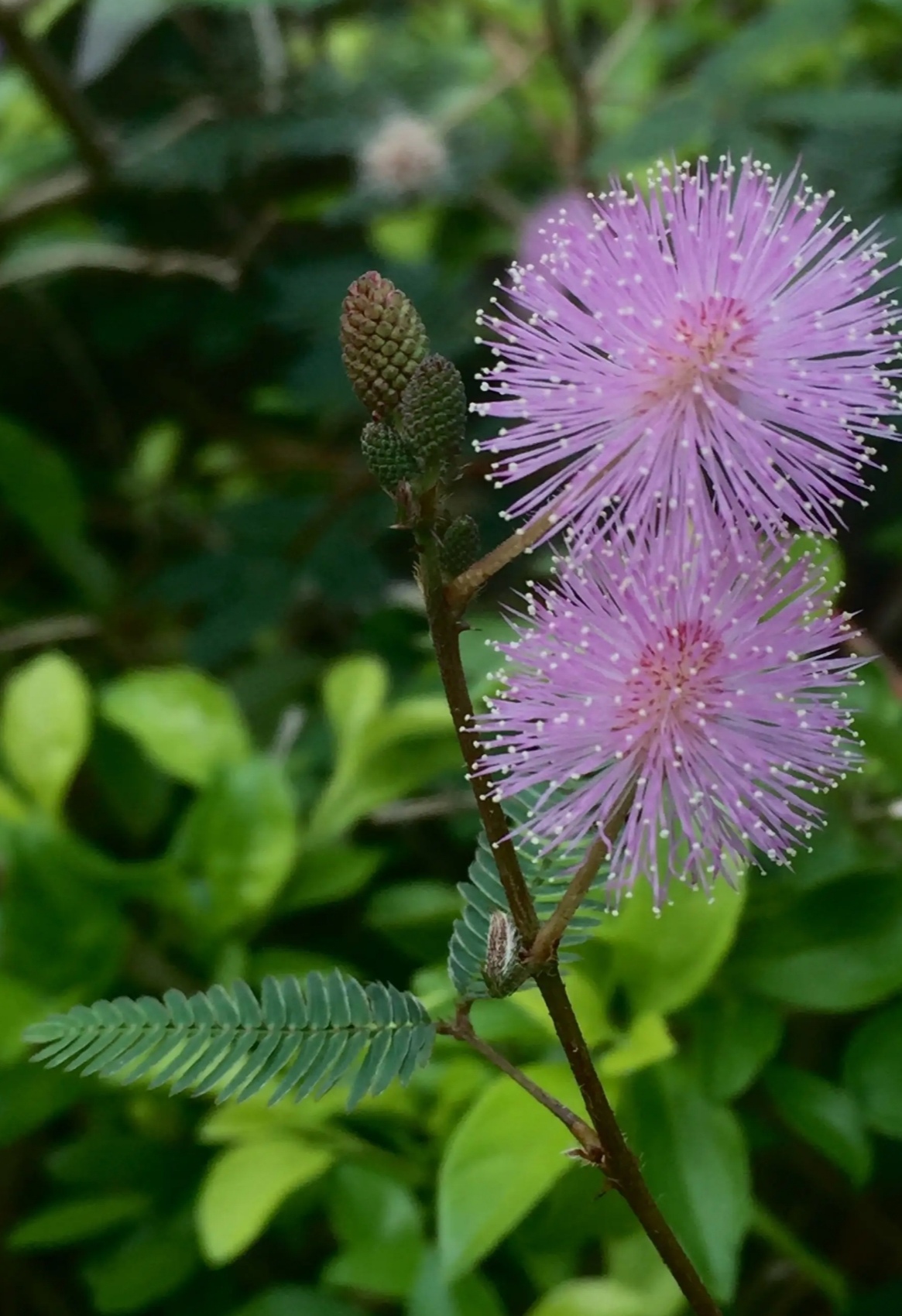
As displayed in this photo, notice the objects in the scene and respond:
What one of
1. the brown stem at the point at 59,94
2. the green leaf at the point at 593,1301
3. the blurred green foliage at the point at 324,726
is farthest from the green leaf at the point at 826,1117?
the brown stem at the point at 59,94

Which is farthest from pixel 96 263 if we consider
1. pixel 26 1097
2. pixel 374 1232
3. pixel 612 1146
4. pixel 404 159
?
pixel 612 1146

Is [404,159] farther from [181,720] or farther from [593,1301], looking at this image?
[593,1301]

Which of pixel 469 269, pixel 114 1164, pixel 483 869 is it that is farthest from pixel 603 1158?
pixel 469 269

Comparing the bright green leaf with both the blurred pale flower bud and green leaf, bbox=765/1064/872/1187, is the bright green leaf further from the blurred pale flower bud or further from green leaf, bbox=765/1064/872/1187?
the blurred pale flower bud

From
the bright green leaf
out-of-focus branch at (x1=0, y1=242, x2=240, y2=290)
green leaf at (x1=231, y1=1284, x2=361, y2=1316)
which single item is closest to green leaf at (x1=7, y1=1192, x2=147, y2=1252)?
green leaf at (x1=231, y1=1284, x2=361, y2=1316)

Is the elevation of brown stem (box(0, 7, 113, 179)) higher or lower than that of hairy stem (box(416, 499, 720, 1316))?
higher

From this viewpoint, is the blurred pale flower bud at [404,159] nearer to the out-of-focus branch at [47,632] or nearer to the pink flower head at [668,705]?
the out-of-focus branch at [47,632]
